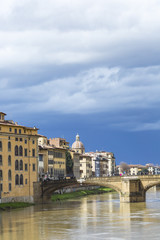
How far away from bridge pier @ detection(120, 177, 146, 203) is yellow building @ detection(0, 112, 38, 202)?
17.9 meters

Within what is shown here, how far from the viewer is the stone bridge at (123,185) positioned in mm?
102000

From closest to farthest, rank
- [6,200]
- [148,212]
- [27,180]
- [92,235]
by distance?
[92,235] → [148,212] → [6,200] → [27,180]

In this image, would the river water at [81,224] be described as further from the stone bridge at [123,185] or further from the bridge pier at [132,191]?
the stone bridge at [123,185]

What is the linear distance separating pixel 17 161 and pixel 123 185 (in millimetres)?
21509

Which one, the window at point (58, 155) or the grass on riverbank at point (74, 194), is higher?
the window at point (58, 155)

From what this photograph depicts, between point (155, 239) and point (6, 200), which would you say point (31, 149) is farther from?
point (155, 239)

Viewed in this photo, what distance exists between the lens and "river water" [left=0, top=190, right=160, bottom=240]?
5644 centimetres

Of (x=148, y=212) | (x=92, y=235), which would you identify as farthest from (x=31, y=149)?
(x=92, y=235)

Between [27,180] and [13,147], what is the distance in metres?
8.13

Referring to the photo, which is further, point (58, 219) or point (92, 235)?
point (58, 219)

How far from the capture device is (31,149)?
103500 millimetres

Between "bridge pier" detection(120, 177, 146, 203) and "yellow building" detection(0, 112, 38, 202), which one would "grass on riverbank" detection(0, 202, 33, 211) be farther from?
"bridge pier" detection(120, 177, 146, 203)

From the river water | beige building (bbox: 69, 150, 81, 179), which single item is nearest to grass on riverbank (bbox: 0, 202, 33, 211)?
the river water

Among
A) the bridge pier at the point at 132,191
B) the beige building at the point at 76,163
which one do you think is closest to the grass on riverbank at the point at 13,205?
the bridge pier at the point at 132,191
